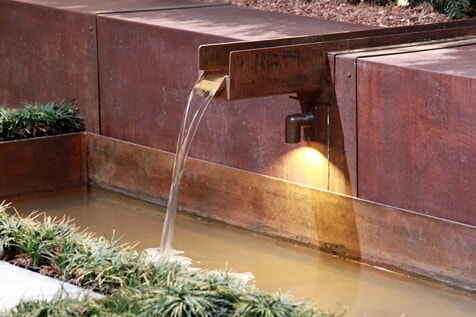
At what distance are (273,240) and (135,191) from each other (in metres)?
1.62

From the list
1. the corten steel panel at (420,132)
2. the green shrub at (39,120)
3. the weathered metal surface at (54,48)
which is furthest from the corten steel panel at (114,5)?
the corten steel panel at (420,132)

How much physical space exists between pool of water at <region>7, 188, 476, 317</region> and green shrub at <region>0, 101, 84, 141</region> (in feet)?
1.81

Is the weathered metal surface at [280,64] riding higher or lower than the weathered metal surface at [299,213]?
higher

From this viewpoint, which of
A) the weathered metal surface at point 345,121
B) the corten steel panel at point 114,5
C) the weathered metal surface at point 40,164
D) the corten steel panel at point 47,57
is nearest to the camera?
the weathered metal surface at point 345,121

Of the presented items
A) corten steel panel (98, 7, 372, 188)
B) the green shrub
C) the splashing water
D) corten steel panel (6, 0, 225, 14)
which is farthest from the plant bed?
corten steel panel (6, 0, 225, 14)

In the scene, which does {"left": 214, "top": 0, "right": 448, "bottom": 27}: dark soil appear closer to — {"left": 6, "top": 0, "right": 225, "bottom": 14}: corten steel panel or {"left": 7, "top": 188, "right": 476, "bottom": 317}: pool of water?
{"left": 6, "top": 0, "right": 225, "bottom": 14}: corten steel panel

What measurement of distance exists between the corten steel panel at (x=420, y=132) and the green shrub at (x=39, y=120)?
3.11 m

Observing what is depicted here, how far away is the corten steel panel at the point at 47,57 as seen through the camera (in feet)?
30.5

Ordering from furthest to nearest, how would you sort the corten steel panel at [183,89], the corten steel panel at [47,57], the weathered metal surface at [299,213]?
the corten steel panel at [47,57]
the corten steel panel at [183,89]
the weathered metal surface at [299,213]

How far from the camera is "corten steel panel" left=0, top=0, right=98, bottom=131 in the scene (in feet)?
30.5

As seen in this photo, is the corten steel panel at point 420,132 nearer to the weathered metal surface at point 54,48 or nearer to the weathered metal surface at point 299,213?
the weathered metal surface at point 299,213

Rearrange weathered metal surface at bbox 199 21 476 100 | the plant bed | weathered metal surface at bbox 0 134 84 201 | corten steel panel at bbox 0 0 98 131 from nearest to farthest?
the plant bed
weathered metal surface at bbox 199 21 476 100
weathered metal surface at bbox 0 134 84 201
corten steel panel at bbox 0 0 98 131

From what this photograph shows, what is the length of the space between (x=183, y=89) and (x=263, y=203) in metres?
1.21

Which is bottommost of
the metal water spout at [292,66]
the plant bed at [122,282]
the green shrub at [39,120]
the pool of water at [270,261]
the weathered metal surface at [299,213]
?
the pool of water at [270,261]
